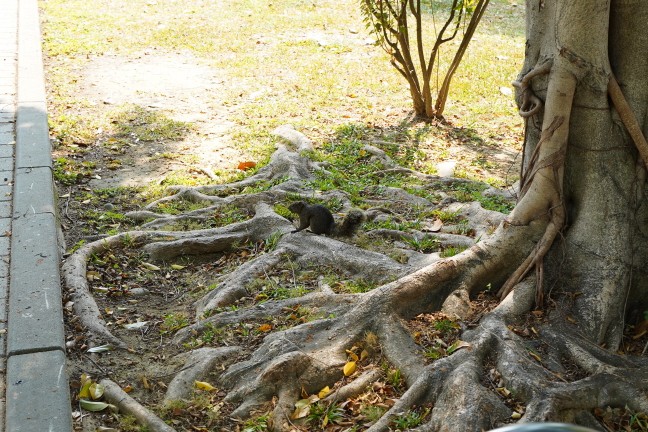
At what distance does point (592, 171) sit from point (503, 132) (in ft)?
17.9

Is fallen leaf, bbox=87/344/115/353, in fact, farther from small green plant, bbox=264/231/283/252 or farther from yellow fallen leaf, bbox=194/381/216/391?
small green plant, bbox=264/231/283/252

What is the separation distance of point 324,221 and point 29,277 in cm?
219

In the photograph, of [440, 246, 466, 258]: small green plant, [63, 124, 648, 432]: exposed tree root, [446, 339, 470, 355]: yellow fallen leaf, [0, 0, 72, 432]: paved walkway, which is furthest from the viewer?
[440, 246, 466, 258]: small green plant

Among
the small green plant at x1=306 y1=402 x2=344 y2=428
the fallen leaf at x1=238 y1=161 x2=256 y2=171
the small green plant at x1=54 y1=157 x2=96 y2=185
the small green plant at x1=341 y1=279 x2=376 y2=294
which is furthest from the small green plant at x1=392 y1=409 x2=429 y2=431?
the small green plant at x1=54 y1=157 x2=96 y2=185

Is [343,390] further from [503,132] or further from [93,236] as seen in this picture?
[503,132]

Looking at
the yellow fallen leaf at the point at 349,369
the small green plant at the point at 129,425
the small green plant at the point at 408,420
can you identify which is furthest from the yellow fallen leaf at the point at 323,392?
the small green plant at the point at 129,425

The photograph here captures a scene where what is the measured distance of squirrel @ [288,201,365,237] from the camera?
6109mm

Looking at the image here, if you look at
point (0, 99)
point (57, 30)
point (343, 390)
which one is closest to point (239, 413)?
point (343, 390)

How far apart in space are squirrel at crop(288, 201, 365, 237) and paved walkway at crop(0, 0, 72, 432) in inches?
72.9

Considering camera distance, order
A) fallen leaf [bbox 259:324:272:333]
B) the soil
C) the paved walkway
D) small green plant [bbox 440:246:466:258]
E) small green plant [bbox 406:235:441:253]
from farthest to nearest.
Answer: the soil
small green plant [bbox 406:235:441:253]
small green plant [bbox 440:246:466:258]
fallen leaf [bbox 259:324:272:333]
the paved walkway

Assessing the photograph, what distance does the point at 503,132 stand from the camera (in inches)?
392

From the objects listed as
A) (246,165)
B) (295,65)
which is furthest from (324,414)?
(295,65)

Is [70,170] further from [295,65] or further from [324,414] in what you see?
[324,414]

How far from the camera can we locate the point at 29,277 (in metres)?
5.02
